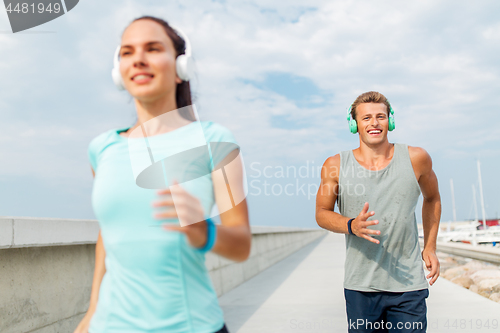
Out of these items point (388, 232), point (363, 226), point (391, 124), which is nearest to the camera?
point (363, 226)

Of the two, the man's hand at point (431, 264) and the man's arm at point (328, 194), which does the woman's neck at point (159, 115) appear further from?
the man's hand at point (431, 264)

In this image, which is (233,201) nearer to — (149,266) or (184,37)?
(149,266)

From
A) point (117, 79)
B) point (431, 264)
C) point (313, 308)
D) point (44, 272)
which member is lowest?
point (313, 308)

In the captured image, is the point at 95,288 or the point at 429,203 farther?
the point at 429,203

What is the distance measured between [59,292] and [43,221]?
66cm

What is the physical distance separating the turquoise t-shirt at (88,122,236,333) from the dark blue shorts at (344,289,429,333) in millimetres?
1923

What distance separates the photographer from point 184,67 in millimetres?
1529

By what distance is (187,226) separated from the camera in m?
1.13

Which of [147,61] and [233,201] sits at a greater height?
[147,61]

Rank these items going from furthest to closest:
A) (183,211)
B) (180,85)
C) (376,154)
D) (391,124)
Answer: (391,124) < (376,154) < (180,85) < (183,211)

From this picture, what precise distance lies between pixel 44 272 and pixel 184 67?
9.69 ft

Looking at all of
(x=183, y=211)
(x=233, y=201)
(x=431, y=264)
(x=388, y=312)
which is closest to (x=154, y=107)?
(x=233, y=201)

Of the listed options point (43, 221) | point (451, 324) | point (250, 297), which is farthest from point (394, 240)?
point (250, 297)

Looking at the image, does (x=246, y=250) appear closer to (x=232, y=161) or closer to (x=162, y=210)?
(x=232, y=161)
